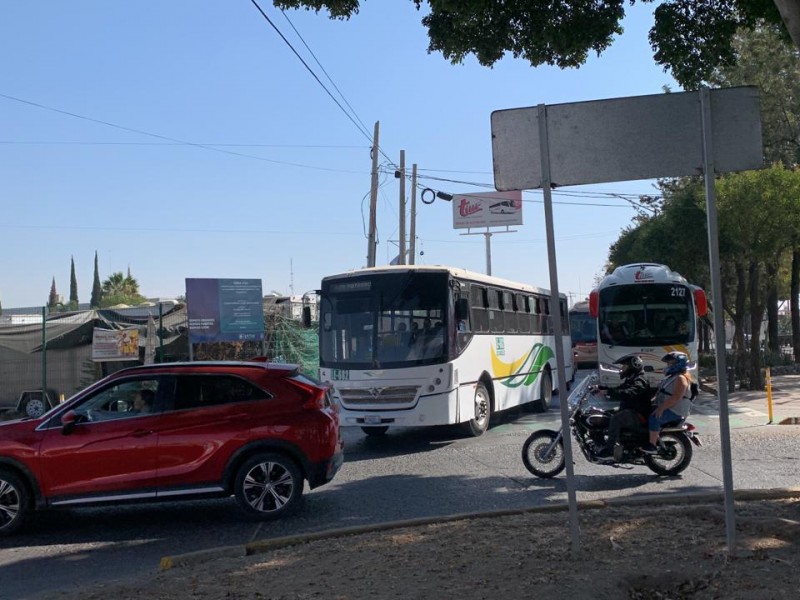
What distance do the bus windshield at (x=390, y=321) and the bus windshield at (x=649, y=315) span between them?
26.4 ft

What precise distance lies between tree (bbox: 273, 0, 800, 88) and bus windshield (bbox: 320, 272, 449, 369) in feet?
15.6

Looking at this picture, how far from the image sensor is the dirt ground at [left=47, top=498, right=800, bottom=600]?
5137mm

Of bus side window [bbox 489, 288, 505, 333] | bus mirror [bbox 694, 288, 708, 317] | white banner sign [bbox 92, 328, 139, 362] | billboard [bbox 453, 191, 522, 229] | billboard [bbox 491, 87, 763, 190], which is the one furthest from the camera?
billboard [bbox 453, 191, 522, 229]

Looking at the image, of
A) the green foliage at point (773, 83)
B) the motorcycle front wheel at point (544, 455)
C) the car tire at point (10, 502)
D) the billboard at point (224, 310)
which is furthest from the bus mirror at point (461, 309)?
the green foliage at point (773, 83)

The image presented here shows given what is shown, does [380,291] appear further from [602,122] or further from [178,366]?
[602,122]

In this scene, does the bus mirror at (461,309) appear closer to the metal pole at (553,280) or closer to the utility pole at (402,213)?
the metal pole at (553,280)

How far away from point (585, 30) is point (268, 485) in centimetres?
668

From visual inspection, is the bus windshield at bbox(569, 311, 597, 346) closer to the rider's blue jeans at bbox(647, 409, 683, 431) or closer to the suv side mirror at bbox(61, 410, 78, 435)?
the rider's blue jeans at bbox(647, 409, 683, 431)

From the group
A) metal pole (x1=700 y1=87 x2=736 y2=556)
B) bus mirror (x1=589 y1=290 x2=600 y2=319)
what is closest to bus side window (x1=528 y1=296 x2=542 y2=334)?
bus mirror (x1=589 y1=290 x2=600 y2=319)

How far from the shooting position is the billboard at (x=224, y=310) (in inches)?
867

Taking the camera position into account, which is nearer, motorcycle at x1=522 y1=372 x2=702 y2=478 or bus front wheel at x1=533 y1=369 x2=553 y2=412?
motorcycle at x1=522 y1=372 x2=702 y2=478

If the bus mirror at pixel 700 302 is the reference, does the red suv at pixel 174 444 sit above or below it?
below

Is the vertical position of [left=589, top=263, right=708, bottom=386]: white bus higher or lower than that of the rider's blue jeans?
higher

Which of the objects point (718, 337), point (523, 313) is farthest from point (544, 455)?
point (523, 313)
